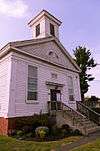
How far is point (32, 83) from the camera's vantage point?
1775 cm

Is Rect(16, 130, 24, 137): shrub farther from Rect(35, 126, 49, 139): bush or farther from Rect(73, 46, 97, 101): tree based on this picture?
Rect(73, 46, 97, 101): tree

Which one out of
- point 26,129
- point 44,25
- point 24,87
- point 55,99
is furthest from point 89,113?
point 44,25

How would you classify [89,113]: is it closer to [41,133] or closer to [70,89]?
[70,89]

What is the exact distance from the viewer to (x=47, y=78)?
64.3 ft

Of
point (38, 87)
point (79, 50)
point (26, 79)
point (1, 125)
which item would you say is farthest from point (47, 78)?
point (79, 50)

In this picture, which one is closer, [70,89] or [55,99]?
[55,99]

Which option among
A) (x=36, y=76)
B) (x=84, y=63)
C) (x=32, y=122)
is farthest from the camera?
(x=84, y=63)

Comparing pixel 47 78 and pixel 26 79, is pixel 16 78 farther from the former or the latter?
pixel 47 78

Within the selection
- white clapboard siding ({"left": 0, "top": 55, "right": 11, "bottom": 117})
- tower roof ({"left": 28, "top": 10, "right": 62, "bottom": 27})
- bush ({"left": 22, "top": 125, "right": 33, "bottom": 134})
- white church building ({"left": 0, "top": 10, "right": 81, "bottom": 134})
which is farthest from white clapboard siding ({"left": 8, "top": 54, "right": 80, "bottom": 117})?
tower roof ({"left": 28, "top": 10, "right": 62, "bottom": 27})

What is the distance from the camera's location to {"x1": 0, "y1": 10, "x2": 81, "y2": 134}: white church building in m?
15.8

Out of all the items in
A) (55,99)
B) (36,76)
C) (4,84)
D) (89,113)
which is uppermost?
(36,76)

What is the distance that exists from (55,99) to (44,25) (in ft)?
29.5

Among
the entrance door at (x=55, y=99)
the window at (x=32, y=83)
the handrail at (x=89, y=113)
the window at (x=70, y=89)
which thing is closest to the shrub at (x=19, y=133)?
the window at (x=32, y=83)

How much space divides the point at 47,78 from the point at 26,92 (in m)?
3.44
